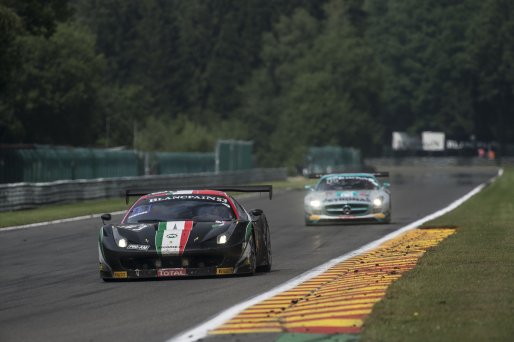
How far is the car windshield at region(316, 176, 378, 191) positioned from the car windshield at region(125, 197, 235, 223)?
13524mm

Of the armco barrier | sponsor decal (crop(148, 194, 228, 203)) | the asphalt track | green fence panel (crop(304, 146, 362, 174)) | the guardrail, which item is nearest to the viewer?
the asphalt track

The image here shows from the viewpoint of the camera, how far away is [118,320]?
11.7 metres

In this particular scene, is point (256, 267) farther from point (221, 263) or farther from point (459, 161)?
point (459, 161)

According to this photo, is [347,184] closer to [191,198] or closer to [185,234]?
[191,198]

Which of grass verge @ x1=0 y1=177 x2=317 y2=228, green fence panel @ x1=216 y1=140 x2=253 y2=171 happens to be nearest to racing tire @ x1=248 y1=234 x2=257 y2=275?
grass verge @ x1=0 y1=177 x2=317 y2=228

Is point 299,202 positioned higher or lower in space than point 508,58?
lower

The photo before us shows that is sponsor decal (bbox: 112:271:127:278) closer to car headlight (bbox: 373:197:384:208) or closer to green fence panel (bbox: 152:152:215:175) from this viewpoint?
car headlight (bbox: 373:197:384:208)

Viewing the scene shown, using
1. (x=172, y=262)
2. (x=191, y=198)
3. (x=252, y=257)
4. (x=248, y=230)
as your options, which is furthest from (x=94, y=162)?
(x=172, y=262)

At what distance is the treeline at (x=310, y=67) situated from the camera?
140250mm

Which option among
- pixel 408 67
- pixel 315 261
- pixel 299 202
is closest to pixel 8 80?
pixel 299 202

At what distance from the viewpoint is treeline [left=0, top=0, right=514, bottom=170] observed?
14025 centimetres

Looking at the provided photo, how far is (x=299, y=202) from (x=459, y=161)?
80.1 m

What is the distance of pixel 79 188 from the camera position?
153 ft

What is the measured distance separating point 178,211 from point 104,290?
259cm
